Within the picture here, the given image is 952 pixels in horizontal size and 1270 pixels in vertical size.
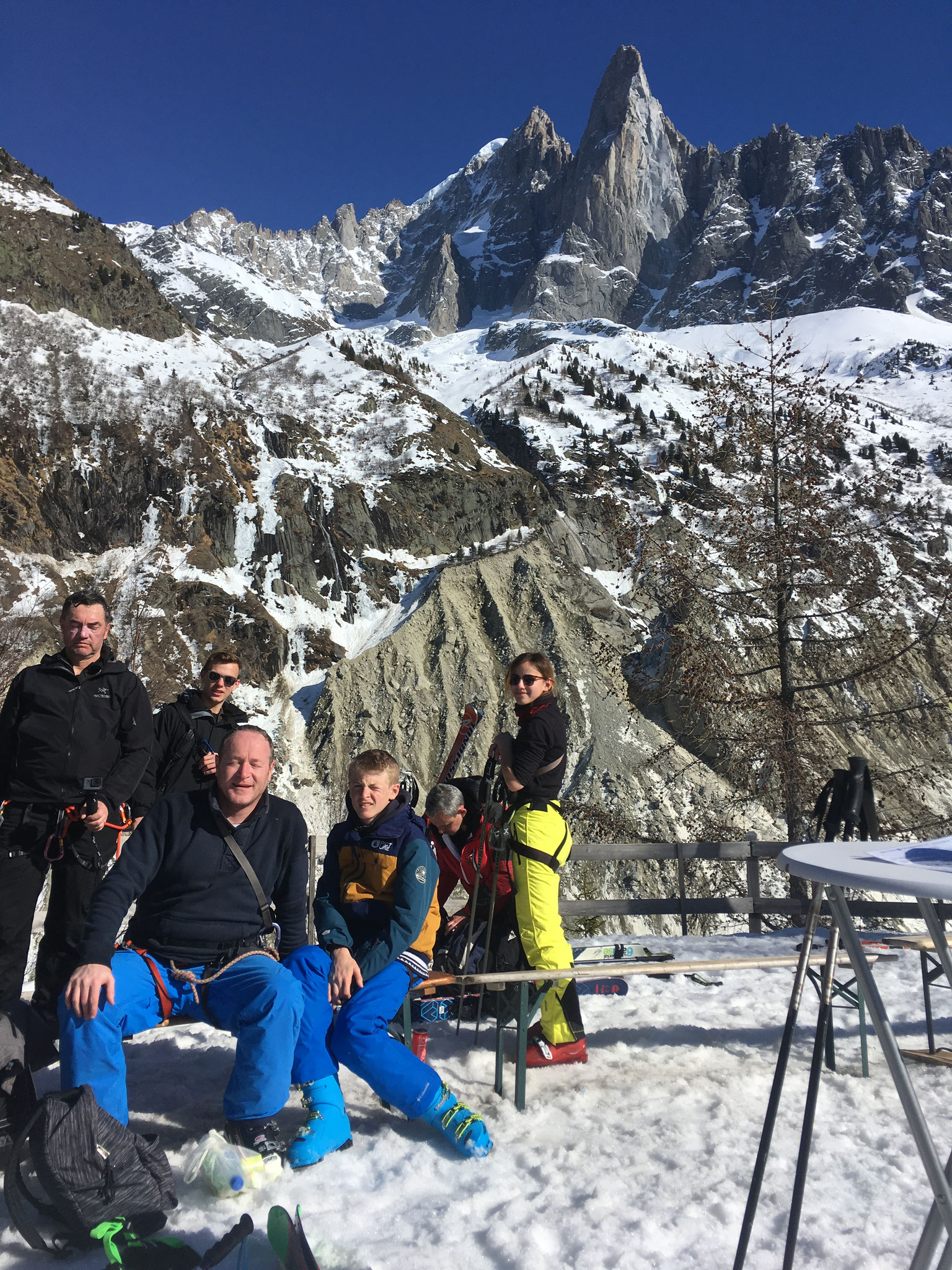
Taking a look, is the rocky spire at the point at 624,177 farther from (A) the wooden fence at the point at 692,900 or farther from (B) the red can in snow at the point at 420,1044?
(B) the red can in snow at the point at 420,1044

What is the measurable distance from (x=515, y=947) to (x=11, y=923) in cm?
258

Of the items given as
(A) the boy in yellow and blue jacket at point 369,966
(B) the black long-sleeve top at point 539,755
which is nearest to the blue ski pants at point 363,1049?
(A) the boy in yellow and blue jacket at point 369,966

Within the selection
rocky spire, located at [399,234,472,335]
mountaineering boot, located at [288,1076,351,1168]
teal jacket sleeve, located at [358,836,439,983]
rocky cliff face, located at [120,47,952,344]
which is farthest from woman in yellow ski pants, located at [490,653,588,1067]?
rocky spire, located at [399,234,472,335]

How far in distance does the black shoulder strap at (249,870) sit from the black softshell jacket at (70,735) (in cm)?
119

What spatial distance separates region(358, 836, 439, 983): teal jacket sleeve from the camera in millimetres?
3080

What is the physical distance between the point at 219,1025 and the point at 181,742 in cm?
220

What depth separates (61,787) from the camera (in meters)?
3.72

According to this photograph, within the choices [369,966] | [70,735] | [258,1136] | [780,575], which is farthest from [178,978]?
[780,575]

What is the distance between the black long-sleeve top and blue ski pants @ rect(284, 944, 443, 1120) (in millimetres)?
1250

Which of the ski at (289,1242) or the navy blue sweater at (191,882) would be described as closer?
the ski at (289,1242)

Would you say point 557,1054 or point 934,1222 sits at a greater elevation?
point 934,1222

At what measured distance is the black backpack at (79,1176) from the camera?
6.64 feet

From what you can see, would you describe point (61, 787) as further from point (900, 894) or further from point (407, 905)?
point (900, 894)

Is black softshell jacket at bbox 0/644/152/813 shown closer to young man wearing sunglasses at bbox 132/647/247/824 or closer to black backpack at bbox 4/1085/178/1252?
young man wearing sunglasses at bbox 132/647/247/824
